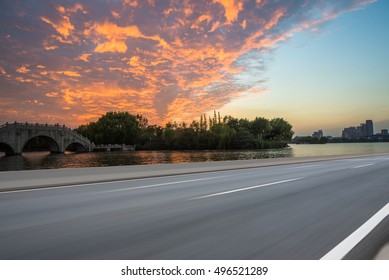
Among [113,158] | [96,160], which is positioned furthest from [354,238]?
[113,158]

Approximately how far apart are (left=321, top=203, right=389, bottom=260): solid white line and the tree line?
107 m

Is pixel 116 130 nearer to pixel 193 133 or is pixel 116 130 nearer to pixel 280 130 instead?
pixel 193 133

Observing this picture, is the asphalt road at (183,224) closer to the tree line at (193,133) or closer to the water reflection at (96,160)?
the water reflection at (96,160)

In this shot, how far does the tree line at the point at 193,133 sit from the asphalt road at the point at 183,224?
4114 inches

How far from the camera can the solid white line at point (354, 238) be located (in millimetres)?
4039

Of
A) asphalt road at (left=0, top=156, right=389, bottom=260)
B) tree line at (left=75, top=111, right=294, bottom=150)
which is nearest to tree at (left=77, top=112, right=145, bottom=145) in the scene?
tree line at (left=75, top=111, right=294, bottom=150)

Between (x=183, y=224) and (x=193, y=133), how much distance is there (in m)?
117

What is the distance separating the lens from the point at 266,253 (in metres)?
4.17

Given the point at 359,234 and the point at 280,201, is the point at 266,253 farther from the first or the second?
the point at 280,201

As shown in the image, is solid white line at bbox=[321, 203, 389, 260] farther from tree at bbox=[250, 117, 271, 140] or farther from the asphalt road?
tree at bbox=[250, 117, 271, 140]

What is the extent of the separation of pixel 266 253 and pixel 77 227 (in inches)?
141

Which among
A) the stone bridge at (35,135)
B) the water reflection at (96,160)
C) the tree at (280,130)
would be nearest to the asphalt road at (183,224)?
the water reflection at (96,160)

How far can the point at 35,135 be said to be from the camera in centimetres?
8550

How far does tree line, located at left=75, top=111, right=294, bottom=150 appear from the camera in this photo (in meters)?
116
